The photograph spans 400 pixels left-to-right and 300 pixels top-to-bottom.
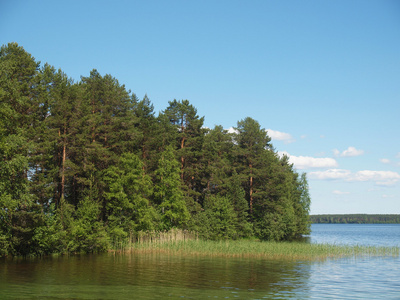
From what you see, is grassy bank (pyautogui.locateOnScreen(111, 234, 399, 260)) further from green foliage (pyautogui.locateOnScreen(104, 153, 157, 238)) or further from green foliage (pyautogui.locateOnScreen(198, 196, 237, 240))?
green foliage (pyautogui.locateOnScreen(198, 196, 237, 240))

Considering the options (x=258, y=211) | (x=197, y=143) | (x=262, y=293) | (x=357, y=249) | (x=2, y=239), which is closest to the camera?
(x=262, y=293)

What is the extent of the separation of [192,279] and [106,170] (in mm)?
23776

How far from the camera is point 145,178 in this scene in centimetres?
4912

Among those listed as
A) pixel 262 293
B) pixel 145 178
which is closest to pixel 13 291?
pixel 262 293

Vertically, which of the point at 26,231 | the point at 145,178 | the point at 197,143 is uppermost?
the point at 197,143

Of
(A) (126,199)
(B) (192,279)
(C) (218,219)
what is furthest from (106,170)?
(B) (192,279)

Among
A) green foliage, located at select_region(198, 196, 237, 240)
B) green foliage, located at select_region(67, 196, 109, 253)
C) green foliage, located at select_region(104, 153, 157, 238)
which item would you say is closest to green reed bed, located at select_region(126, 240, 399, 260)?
green foliage, located at select_region(104, 153, 157, 238)

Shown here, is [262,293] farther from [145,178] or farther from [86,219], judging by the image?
[145,178]

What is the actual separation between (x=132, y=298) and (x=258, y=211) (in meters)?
51.0

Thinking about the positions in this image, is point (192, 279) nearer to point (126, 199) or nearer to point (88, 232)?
point (88, 232)

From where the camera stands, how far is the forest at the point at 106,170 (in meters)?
34.0

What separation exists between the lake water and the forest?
5.20m

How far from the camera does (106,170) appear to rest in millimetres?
44906

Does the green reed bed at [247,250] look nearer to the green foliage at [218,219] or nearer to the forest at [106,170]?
the forest at [106,170]
